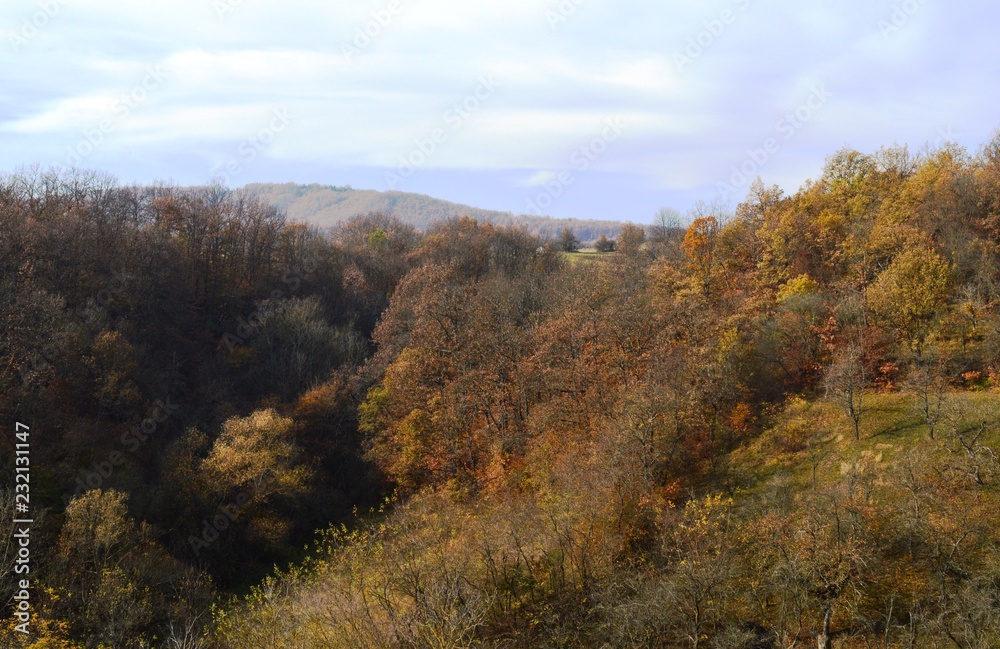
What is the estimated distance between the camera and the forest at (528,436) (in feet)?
66.6

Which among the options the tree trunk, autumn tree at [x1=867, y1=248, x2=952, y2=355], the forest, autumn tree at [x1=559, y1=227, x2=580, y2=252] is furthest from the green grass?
autumn tree at [x1=559, y1=227, x2=580, y2=252]

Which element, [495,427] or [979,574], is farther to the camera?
[495,427]

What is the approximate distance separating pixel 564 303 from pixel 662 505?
20.1 m

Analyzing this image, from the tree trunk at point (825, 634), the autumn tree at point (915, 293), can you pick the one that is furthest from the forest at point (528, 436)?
the tree trunk at point (825, 634)

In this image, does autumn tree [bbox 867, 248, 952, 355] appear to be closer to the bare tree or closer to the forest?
the forest

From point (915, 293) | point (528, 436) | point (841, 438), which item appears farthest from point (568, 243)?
point (841, 438)

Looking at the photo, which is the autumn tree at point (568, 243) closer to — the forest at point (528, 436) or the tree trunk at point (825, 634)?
the forest at point (528, 436)

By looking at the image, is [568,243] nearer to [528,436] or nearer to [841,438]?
[528,436]

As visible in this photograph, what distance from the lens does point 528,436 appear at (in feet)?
124

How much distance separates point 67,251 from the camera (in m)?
46.8

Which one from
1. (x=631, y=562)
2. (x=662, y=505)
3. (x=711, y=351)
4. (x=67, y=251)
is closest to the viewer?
(x=631, y=562)

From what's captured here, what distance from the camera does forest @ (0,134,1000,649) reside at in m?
20.3

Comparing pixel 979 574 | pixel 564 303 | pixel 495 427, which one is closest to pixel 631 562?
pixel 979 574

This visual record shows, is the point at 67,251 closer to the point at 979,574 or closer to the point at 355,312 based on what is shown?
the point at 355,312
